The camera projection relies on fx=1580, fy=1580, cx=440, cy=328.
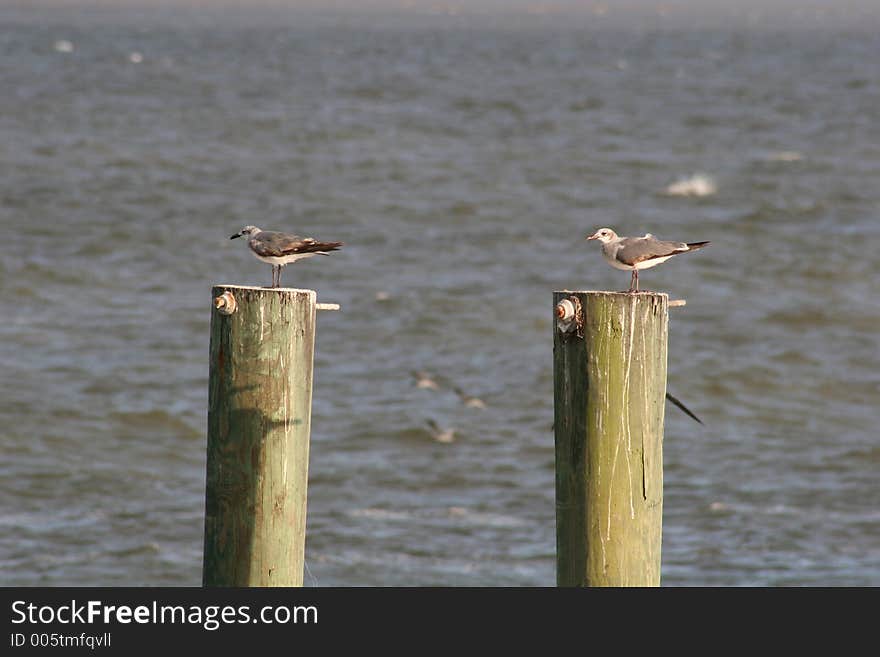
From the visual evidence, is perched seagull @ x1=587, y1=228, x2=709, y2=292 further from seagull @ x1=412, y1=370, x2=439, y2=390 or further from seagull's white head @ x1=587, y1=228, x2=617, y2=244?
seagull @ x1=412, y1=370, x2=439, y2=390

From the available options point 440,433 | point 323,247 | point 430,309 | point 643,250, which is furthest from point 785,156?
point 323,247

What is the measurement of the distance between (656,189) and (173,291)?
12.3 meters

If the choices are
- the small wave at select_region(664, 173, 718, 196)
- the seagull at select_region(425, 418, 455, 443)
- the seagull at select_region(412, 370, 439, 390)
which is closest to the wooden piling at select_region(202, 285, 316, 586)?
the seagull at select_region(425, 418, 455, 443)

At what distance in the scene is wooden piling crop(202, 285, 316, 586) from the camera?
661 centimetres

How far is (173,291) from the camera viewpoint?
2184 centimetres

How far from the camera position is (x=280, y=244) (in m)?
7.82

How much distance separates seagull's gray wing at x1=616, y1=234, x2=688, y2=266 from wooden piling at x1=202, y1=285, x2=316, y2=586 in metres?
1.71

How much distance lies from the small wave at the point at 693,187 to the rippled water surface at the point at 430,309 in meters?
0.11

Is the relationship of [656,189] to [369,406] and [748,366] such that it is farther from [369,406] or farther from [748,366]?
[369,406]

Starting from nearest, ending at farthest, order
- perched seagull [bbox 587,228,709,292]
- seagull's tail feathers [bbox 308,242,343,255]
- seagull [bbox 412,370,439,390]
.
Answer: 1. seagull's tail feathers [bbox 308,242,343,255]
2. perched seagull [bbox 587,228,709,292]
3. seagull [bbox 412,370,439,390]

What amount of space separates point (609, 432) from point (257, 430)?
148cm

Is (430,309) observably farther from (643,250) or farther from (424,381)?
(643,250)

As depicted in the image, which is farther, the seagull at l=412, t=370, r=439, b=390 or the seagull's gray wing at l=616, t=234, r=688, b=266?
the seagull at l=412, t=370, r=439, b=390

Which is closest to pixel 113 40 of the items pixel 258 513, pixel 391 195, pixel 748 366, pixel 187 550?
pixel 391 195
